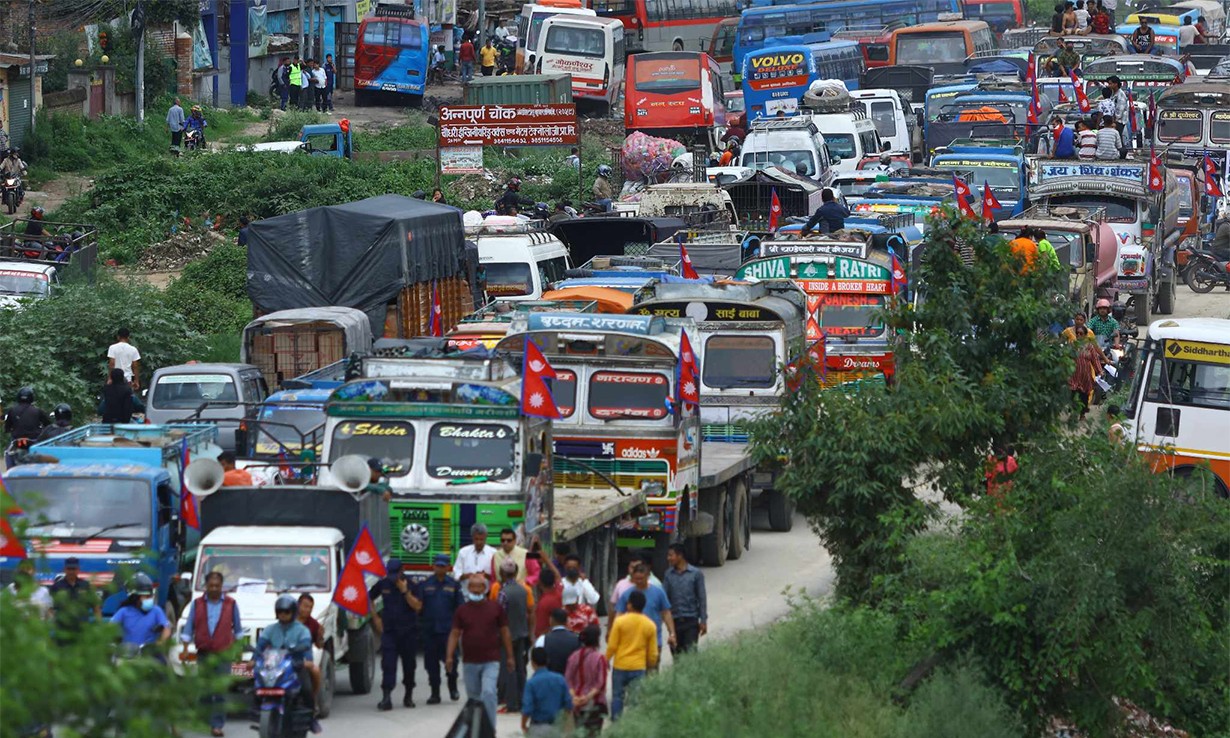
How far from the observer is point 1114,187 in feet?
114

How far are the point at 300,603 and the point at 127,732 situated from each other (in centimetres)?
697

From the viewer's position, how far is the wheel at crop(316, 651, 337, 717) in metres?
14.8

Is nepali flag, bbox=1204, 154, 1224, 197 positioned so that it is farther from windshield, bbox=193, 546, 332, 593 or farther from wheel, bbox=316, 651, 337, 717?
wheel, bbox=316, 651, 337, 717

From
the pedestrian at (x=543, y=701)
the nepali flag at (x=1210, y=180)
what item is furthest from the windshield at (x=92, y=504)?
the nepali flag at (x=1210, y=180)

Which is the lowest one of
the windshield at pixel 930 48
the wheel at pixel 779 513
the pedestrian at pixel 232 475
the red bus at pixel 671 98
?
the wheel at pixel 779 513

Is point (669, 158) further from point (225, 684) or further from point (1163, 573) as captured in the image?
point (225, 684)

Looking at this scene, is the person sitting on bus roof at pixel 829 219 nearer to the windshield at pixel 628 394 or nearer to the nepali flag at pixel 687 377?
the nepali flag at pixel 687 377

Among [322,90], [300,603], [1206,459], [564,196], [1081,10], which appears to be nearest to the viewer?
[300,603]

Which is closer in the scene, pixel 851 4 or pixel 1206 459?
pixel 1206 459

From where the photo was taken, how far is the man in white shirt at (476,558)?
15.6m

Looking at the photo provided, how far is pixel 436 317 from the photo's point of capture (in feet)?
96.3

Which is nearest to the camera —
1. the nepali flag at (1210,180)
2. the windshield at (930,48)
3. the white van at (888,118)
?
the nepali flag at (1210,180)

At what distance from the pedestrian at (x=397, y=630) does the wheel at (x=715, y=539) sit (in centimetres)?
566

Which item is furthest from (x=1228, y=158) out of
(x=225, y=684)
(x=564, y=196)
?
(x=225, y=684)
